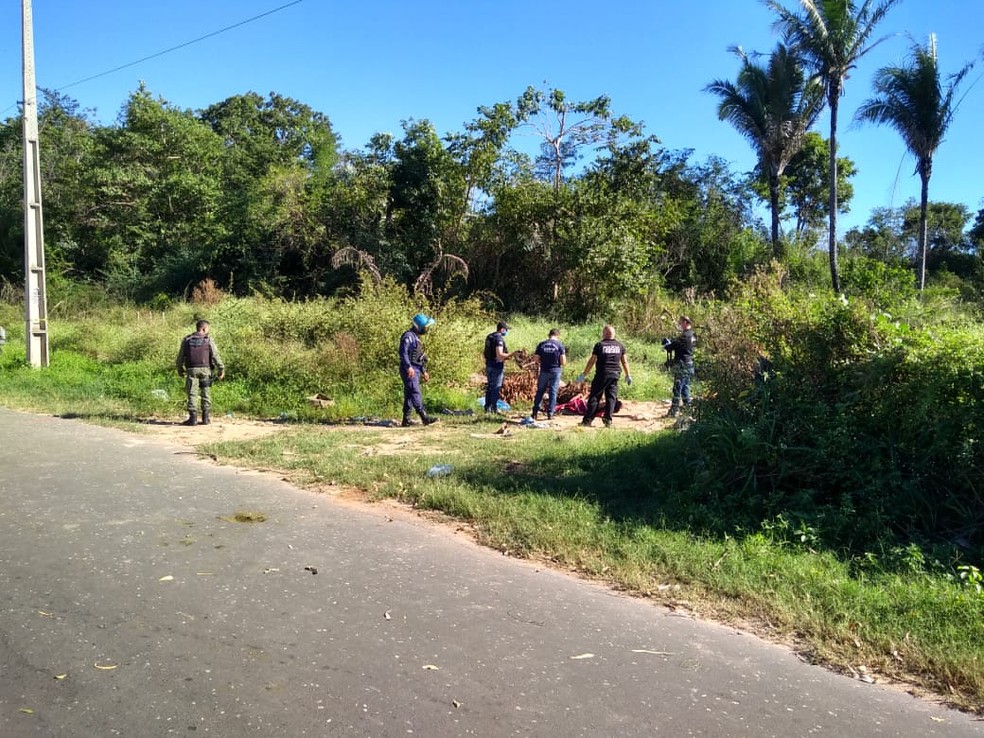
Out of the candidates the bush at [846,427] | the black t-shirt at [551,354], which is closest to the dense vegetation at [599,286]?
the bush at [846,427]

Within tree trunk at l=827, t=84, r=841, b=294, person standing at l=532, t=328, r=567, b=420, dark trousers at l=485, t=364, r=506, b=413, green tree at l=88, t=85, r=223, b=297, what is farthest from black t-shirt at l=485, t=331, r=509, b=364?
green tree at l=88, t=85, r=223, b=297

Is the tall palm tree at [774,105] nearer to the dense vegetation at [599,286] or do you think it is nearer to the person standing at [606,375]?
the dense vegetation at [599,286]

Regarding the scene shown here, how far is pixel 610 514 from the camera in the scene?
6.52m

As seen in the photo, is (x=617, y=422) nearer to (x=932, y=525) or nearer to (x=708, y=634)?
(x=932, y=525)

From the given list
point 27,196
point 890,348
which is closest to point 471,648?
point 890,348

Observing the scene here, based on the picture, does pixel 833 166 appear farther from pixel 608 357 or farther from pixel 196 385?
pixel 196 385

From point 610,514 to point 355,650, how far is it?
314 centimetres

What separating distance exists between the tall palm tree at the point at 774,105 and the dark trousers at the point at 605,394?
21.1 m

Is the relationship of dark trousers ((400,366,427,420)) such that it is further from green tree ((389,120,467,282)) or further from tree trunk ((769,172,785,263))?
tree trunk ((769,172,785,263))

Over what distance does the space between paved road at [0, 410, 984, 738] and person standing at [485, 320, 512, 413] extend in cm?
704

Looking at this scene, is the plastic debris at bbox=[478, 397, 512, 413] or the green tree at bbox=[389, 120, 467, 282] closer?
the plastic debris at bbox=[478, 397, 512, 413]

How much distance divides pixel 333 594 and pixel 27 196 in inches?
706

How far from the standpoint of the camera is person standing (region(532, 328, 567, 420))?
12.5 meters

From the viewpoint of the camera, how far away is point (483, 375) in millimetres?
16516
